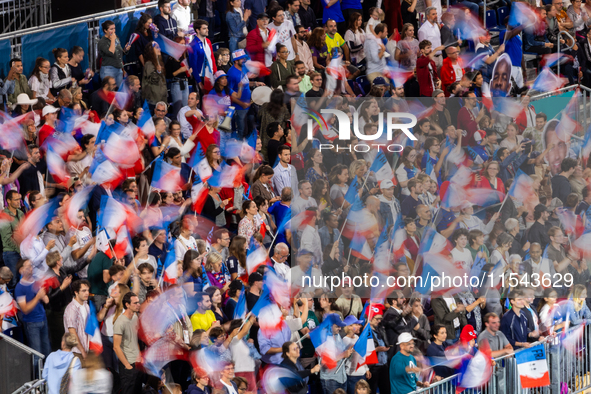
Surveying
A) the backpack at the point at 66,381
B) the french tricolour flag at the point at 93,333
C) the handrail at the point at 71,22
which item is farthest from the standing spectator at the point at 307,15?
the backpack at the point at 66,381

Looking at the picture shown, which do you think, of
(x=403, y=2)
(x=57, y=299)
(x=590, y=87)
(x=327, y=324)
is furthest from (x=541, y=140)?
(x=57, y=299)

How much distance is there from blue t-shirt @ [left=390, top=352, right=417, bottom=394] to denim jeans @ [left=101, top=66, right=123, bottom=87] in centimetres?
502

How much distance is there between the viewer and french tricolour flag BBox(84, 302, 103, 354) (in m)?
9.55

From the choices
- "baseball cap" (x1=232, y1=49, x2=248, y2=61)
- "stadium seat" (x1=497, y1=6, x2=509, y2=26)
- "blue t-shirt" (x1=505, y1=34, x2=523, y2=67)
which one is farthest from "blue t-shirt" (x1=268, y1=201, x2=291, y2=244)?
"stadium seat" (x1=497, y1=6, x2=509, y2=26)

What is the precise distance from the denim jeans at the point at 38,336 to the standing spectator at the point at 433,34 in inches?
283

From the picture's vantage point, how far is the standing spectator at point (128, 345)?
9.51m

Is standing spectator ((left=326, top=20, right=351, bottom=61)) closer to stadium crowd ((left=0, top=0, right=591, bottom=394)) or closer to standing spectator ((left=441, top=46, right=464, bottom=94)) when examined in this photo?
stadium crowd ((left=0, top=0, right=591, bottom=394))

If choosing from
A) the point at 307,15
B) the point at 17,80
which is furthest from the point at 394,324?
the point at 307,15

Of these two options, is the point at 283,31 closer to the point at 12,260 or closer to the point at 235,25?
the point at 235,25

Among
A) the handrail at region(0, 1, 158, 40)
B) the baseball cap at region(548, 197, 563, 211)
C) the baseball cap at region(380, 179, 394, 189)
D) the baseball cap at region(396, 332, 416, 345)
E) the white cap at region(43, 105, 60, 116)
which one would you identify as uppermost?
the handrail at region(0, 1, 158, 40)

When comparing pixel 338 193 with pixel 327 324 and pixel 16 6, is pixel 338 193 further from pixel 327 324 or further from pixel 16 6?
pixel 16 6

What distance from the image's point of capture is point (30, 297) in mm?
9859

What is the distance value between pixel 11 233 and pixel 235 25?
4660mm

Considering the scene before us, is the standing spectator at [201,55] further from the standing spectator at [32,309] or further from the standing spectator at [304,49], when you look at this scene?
the standing spectator at [32,309]
